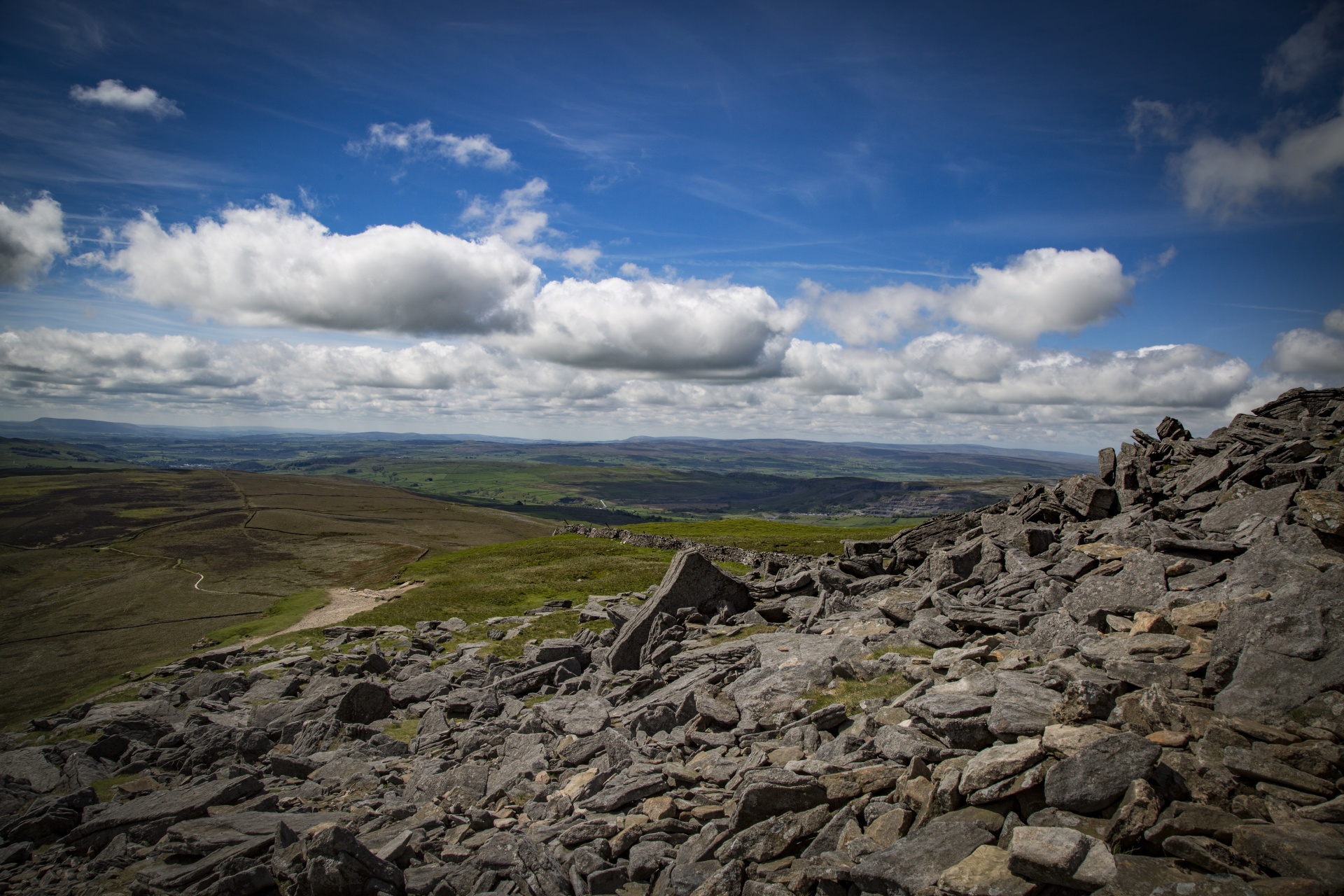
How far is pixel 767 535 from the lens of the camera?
83125 millimetres

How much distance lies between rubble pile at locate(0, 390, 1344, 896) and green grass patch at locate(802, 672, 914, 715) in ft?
0.39

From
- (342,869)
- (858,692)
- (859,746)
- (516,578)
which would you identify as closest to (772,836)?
Result: (859,746)

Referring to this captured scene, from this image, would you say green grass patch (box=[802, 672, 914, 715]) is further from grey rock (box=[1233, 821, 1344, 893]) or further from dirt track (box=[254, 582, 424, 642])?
dirt track (box=[254, 582, 424, 642])

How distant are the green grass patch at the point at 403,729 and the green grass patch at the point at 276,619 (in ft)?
83.1

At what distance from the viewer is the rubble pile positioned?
9125 mm

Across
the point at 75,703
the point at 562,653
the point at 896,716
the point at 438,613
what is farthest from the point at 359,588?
the point at 896,716

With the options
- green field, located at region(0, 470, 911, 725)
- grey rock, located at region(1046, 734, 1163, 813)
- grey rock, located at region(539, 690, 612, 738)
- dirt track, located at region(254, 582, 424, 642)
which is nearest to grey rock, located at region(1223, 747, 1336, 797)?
grey rock, located at region(1046, 734, 1163, 813)

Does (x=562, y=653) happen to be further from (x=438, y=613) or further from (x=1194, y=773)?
(x=1194, y=773)

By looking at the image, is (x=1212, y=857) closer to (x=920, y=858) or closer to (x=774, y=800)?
(x=920, y=858)

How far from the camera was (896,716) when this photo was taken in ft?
45.0

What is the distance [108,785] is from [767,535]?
2805 inches

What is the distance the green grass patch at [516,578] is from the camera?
44.4 metres

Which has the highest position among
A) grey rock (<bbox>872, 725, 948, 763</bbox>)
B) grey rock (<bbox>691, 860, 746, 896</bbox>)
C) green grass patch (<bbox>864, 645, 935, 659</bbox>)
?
grey rock (<bbox>872, 725, 948, 763</bbox>)

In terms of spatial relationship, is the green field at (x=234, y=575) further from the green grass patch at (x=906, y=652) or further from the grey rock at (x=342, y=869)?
the grey rock at (x=342, y=869)
